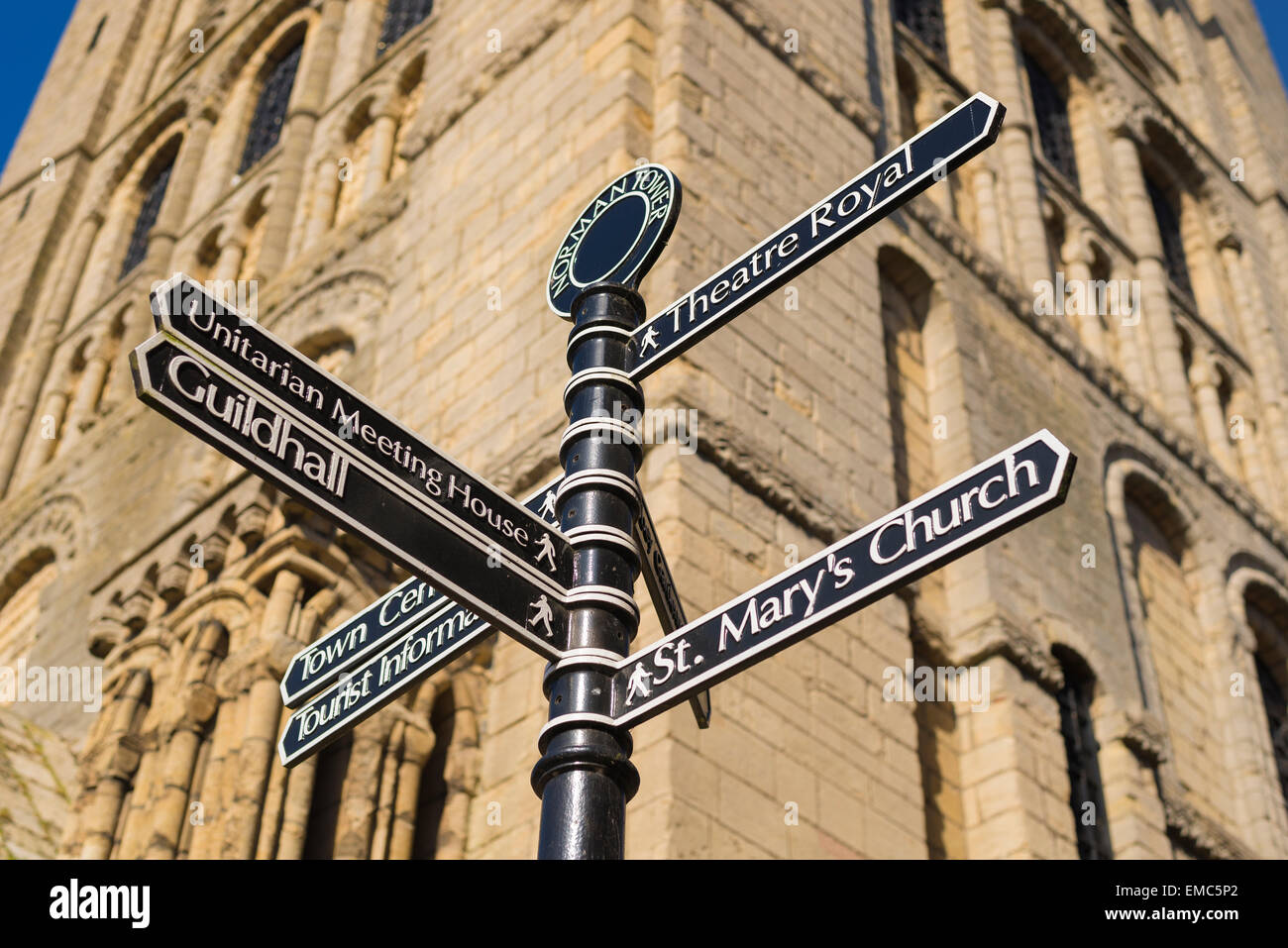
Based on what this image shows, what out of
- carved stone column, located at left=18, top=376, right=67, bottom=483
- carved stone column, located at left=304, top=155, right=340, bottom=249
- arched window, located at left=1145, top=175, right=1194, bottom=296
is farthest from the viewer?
arched window, located at left=1145, top=175, right=1194, bottom=296

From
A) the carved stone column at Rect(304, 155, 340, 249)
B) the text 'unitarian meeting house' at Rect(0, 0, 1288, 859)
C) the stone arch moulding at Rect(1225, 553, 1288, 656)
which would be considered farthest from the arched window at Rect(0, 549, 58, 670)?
the stone arch moulding at Rect(1225, 553, 1288, 656)

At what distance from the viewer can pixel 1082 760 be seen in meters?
11.4

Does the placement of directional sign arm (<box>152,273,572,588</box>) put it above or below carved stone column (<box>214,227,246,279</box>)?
below

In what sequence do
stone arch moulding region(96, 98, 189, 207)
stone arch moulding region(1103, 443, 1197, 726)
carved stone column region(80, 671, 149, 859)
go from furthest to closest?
stone arch moulding region(96, 98, 189, 207) < stone arch moulding region(1103, 443, 1197, 726) < carved stone column region(80, 671, 149, 859)

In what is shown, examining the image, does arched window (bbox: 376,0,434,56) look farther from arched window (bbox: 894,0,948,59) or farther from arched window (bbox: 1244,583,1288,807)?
arched window (bbox: 1244,583,1288,807)

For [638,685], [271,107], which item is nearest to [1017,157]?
[271,107]

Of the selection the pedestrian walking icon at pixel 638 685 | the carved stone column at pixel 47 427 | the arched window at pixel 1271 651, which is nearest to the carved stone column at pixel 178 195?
the carved stone column at pixel 47 427

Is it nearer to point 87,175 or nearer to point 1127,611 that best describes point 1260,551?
point 1127,611

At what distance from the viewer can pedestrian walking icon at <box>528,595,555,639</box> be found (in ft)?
12.6

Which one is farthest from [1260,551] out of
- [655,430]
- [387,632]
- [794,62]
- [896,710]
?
[387,632]

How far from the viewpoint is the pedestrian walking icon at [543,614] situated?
3838 mm

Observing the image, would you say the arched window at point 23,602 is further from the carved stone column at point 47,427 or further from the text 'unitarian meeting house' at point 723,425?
the carved stone column at point 47,427

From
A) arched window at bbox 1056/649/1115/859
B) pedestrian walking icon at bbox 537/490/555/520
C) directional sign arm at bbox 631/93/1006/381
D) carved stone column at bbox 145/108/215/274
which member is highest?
carved stone column at bbox 145/108/215/274

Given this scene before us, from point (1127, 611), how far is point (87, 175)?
50.8 ft
